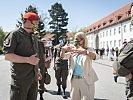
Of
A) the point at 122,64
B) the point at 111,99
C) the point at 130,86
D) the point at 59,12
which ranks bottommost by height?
the point at 111,99

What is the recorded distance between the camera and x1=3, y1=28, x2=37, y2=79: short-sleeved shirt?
4.50 metres

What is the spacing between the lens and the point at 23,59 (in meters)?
4.46

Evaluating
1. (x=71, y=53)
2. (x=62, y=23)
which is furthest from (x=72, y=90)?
(x=62, y=23)

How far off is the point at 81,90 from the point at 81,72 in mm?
315

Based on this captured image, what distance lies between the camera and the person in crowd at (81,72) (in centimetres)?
571

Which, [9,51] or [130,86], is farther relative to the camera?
[9,51]

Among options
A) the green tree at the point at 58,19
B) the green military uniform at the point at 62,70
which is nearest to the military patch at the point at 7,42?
the green military uniform at the point at 62,70

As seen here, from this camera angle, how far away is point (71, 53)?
5.79 metres

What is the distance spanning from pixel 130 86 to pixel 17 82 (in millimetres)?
1779

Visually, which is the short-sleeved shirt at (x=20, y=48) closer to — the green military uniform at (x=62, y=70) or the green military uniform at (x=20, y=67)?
the green military uniform at (x=20, y=67)

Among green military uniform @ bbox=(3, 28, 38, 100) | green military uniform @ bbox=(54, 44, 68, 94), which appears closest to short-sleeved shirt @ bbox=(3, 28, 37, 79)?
green military uniform @ bbox=(3, 28, 38, 100)

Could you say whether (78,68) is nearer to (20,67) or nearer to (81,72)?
(81,72)

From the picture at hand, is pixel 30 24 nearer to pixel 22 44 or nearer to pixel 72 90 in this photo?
pixel 22 44

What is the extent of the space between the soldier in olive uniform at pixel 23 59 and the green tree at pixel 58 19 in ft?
334
